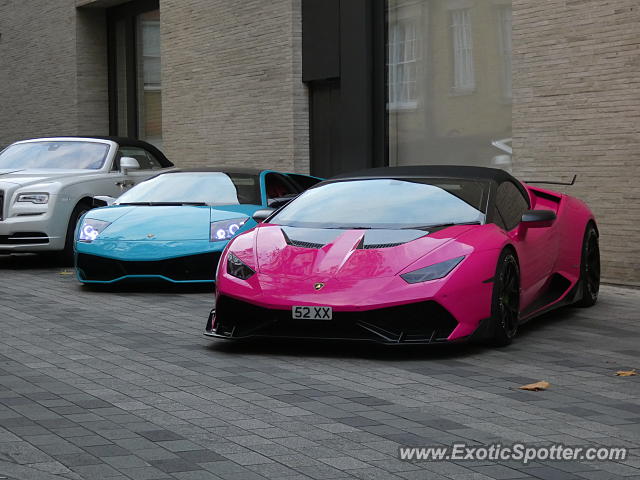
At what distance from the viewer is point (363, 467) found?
452 cm

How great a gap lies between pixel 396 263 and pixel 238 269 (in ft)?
3.56

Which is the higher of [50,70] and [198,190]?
[50,70]

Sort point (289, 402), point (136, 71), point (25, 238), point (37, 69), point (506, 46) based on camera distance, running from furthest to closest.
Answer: point (37, 69), point (136, 71), point (506, 46), point (25, 238), point (289, 402)

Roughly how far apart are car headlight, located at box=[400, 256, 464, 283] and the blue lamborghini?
382 cm

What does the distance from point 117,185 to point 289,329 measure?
779 centimetres

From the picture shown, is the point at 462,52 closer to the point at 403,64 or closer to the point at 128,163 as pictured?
the point at 403,64

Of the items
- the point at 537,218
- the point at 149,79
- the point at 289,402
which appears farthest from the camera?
the point at 149,79

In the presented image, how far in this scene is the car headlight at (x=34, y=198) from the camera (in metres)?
13.5

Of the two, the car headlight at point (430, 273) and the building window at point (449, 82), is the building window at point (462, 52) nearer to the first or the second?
the building window at point (449, 82)

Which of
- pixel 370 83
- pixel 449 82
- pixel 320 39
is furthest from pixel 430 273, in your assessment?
pixel 320 39

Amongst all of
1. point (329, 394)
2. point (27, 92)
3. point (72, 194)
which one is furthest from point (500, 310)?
point (27, 92)

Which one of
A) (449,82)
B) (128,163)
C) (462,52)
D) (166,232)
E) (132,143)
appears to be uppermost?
(462,52)

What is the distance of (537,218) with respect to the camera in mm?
8094

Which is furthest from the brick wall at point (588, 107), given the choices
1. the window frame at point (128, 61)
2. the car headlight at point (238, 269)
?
the window frame at point (128, 61)
